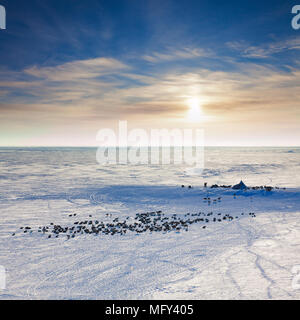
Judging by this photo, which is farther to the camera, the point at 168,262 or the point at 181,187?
the point at 181,187

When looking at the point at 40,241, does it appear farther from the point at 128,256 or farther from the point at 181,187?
the point at 181,187

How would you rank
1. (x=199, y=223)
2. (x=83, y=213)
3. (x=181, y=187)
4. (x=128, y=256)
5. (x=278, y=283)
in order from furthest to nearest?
(x=181, y=187) < (x=83, y=213) < (x=199, y=223) < (x=128, y=256) < (x=278, y=283)

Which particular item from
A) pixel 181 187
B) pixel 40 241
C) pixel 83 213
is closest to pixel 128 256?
pixel 40 241

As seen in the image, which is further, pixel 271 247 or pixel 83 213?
pixel 83 213

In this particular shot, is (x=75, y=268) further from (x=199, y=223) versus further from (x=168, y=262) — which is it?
(x=199, y=223)

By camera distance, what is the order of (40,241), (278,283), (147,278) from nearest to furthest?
(278,283)
(147,278)
(40,241)

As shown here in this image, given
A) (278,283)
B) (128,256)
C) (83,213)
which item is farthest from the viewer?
(83,213)
